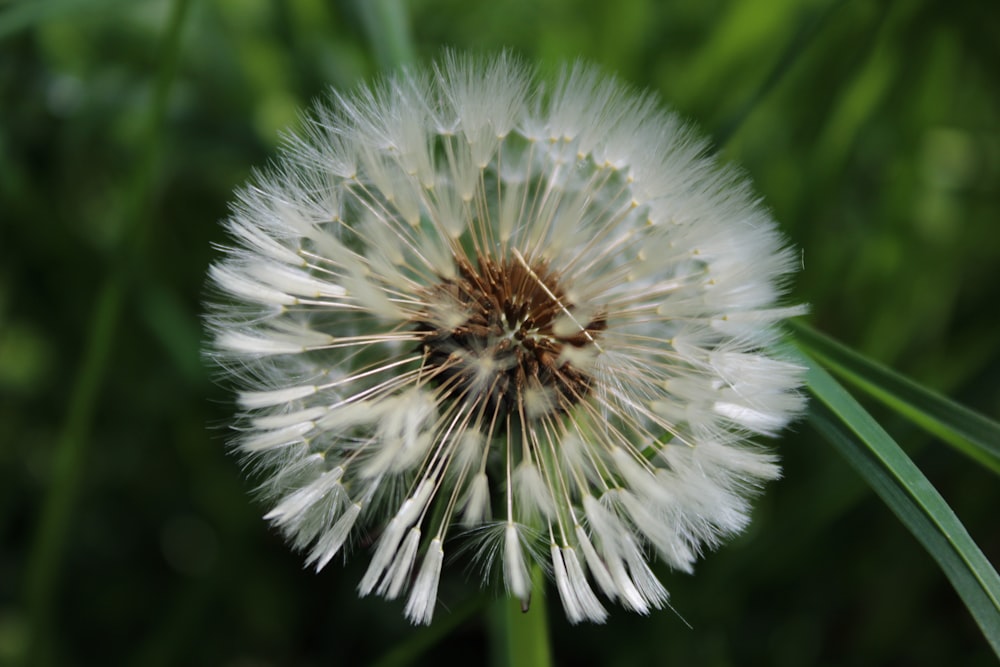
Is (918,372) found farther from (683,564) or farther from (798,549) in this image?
(683,564)

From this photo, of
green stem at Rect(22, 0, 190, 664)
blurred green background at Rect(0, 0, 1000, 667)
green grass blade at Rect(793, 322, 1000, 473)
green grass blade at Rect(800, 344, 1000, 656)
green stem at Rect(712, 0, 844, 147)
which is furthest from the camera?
blurred green background at Rect(0, 0, 1000, 667)

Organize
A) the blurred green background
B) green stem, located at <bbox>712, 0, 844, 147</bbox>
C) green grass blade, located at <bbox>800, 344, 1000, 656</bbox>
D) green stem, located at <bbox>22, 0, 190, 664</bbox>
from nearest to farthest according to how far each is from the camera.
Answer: green grass blade, located at <bbox>800, 344, 1000, 656</bbox>
green stem, located at <bbox>712, 0, 844, 147</bbox>
green stem, located at <bbox>22, 0, 190, 664</bbox>
the blurred green background

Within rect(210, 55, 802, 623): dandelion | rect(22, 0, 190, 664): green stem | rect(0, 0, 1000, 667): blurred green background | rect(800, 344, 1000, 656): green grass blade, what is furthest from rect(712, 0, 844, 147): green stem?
rect(22, 0, 190, 664): green stem

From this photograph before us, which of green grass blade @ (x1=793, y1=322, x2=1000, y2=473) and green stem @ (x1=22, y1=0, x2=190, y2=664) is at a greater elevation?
green stem @ (x1=22, y1=0, x2=190, y2=664)

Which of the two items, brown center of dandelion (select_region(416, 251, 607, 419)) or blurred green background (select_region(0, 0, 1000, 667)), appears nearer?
brown center of dandelion (select_region(416, 251, 607, 419))

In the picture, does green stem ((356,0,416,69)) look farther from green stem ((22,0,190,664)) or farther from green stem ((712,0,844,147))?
green stem ((712,0,844,147))

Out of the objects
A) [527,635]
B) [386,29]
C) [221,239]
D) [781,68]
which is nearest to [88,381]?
[221,239]

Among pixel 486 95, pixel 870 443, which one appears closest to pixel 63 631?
pixel 486 95

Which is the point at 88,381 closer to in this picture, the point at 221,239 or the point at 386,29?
the point at 221,239
